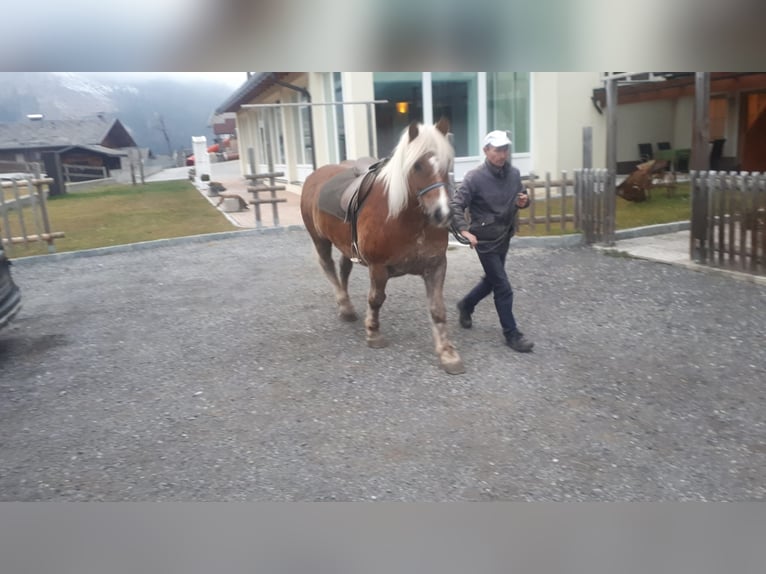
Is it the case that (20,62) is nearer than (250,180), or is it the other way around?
(20,62)

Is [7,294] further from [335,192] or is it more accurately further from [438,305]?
[438,305]

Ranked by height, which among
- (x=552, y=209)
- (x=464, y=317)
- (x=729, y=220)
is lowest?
(x=464, y=317)

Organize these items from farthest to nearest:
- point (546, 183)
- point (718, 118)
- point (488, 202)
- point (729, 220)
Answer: point (718, 118) < point (729, 220) < point (546, 183) < point (488, 202)

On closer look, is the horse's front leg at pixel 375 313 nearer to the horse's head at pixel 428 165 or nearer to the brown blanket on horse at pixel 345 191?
the brown blanket on horse at pixel 345 191

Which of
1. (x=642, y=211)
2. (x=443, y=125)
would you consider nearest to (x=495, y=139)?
(x=443, y=125)

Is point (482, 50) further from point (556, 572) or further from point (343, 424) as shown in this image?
point (556, 572)

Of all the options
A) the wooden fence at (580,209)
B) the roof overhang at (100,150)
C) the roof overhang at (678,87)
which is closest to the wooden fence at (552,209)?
the wooden fence at (580,209)

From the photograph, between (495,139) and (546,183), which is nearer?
(495,139)

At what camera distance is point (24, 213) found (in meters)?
2.47

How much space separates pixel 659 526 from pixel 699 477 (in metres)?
0.29

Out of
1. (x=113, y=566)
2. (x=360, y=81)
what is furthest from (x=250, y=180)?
(x=113, y=566)

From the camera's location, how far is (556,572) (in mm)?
2125

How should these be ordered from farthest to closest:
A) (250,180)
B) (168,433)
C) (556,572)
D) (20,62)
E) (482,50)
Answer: (250,180) → (168,433) → (482,50) → (20,62) → (556,572)

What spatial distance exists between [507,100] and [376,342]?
1617 millimetres
